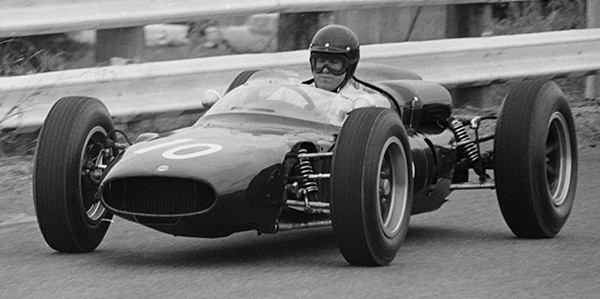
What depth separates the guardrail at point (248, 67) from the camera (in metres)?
9.25

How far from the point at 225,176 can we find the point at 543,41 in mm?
5881

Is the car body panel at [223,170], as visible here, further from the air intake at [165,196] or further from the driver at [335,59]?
the driver at [335,59]

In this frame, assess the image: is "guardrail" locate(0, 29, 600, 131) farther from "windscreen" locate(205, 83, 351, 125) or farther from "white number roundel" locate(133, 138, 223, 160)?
"white number roundel" locate(133, 138, 223, 160)

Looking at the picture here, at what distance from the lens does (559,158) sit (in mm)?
8094

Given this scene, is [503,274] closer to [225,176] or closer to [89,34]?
[225,176]

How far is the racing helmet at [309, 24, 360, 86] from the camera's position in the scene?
7.95 m

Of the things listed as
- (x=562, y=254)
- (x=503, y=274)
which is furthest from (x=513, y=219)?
(x=503, y=274)

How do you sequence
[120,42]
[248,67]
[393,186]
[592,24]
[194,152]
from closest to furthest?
[194,152] → [393,186] → [120,42] → [248,67] → [592,24]

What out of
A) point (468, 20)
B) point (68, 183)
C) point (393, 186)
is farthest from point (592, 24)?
point (68, 183)

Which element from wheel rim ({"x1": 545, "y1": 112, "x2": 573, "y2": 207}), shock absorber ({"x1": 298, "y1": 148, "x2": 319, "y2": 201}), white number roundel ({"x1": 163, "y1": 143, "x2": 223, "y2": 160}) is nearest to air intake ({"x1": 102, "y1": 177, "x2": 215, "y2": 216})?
white number roundel ({"x1": 163, "y1": 143, "x2": 223, "y2": 160})

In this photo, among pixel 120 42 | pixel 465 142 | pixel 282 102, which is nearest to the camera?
pixel 282 102

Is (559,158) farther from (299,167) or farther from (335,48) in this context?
(299,167)

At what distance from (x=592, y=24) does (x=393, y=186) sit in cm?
604

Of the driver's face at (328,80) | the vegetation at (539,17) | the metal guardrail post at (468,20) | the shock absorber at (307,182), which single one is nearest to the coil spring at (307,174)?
the shock absorber at (307,182)
